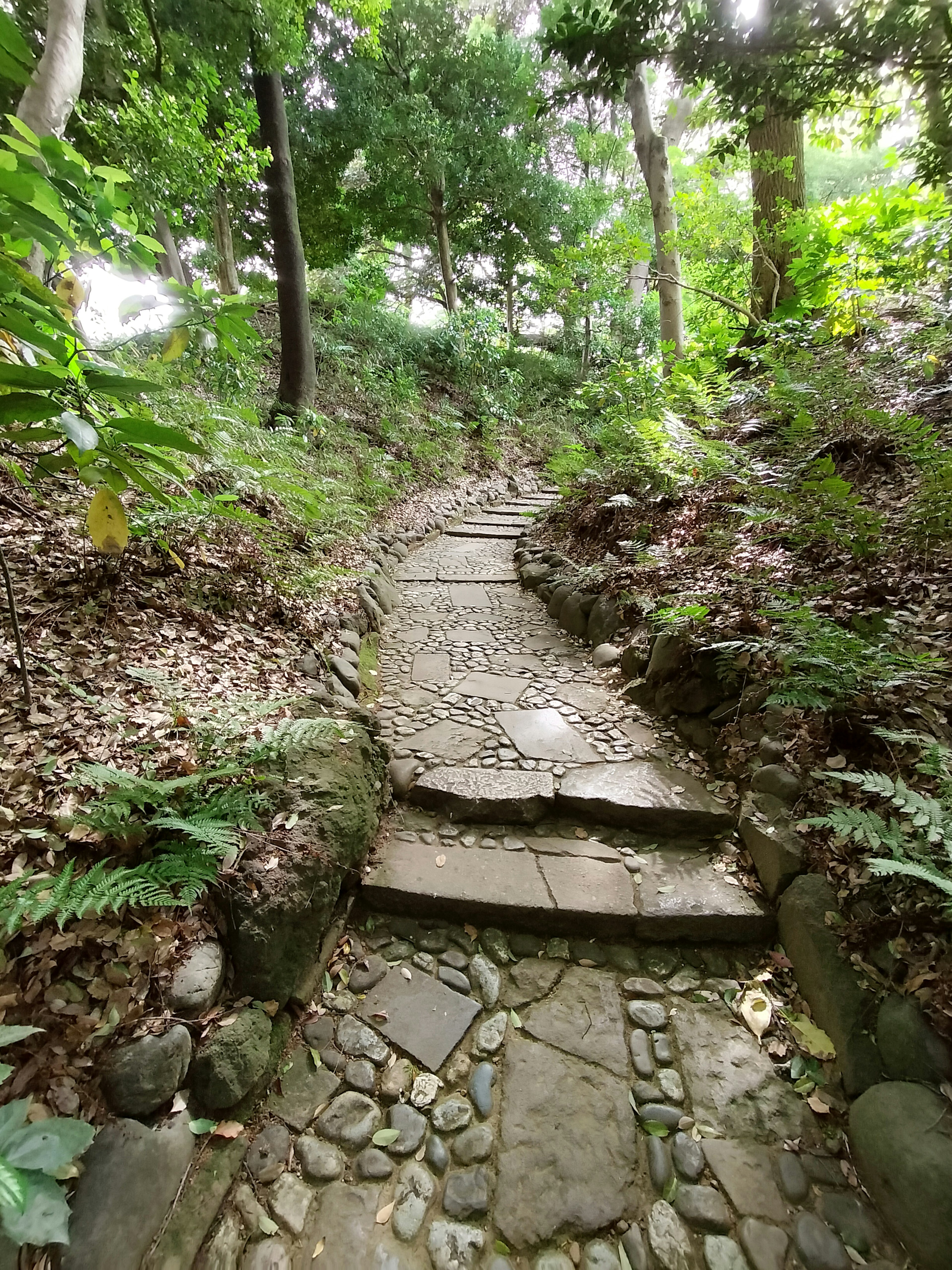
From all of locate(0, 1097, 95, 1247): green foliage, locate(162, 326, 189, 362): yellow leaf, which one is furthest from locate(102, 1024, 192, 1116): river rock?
locate(162, 326, 189, 362): yellow leaf

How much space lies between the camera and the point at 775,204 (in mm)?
5961

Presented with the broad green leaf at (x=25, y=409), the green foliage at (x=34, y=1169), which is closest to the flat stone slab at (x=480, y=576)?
the broad green leaf at (x=25, y=409)

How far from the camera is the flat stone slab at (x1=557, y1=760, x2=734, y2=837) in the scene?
8.54 feet

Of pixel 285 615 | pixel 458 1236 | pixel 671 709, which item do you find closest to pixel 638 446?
pixel 671 709

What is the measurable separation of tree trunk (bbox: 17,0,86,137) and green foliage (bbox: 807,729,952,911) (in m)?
5.44

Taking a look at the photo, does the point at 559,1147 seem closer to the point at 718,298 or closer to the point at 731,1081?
the point at 731,1081

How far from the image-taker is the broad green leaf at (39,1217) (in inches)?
39.1

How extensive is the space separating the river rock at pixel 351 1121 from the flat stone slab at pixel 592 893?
36.7 inches

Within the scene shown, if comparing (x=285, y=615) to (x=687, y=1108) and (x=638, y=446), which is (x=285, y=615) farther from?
(x=638, y=446)

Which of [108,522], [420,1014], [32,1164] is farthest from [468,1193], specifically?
[108,522]

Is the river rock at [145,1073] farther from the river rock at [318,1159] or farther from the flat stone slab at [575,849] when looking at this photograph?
the flat stone slab at [575,849]

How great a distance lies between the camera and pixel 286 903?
1867 mm

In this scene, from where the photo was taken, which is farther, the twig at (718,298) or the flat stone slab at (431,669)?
the twig at (718,298)

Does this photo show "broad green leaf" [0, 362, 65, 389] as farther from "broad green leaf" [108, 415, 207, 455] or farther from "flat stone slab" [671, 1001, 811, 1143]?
"flat stone slab" [671, 1001, 811, 1143]
